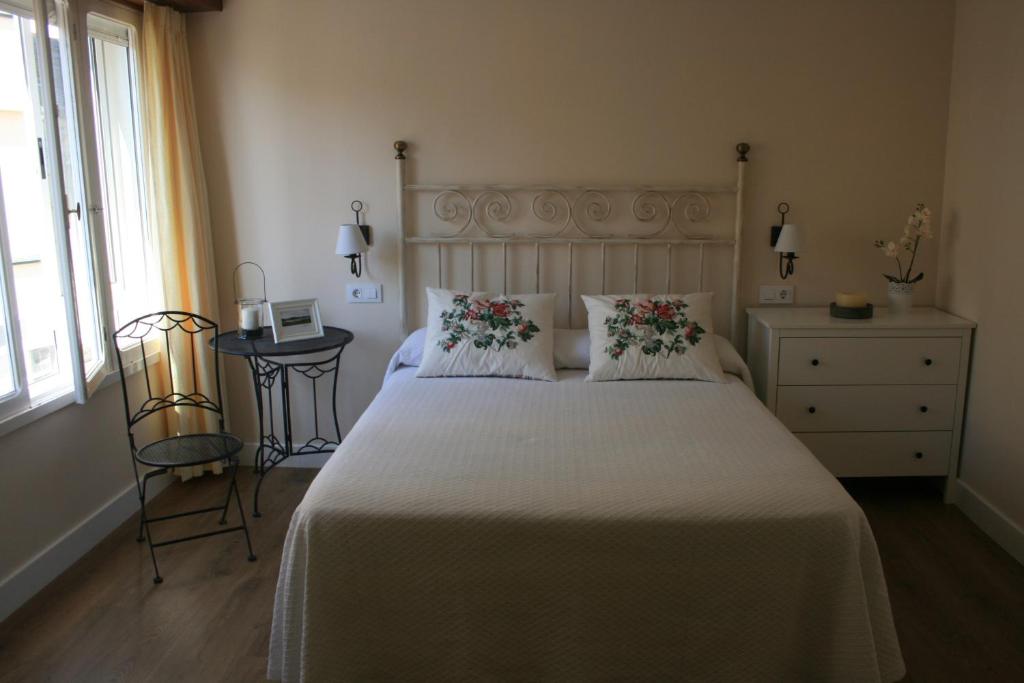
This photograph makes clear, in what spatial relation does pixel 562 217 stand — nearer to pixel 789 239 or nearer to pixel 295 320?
pixel 789 239

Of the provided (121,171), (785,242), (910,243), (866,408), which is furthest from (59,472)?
(910,243)

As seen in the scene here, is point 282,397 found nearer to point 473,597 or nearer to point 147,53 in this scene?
point 147,53

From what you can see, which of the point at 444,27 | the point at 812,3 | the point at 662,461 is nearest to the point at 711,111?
the point at 812,3

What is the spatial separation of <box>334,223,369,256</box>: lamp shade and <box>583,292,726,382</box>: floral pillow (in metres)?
1.07

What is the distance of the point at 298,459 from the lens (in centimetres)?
396

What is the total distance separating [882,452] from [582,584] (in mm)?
1959

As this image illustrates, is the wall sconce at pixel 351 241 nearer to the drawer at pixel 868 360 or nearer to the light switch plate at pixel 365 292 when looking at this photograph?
the light switch plate at pixel 365 292

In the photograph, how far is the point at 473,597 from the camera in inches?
84.0

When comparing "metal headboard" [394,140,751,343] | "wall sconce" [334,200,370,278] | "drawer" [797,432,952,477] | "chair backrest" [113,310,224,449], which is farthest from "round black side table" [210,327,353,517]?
"drawer" [797,432,952,477]

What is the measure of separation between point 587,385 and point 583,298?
485 mm

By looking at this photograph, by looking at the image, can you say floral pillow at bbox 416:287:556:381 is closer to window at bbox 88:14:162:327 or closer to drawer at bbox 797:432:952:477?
drawer at bbox 797:432:952:477

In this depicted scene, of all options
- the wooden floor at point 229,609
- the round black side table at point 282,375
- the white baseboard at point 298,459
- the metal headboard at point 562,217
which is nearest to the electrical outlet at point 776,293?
the metal headboard at point 562,217

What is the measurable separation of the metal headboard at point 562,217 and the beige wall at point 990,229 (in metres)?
0.94

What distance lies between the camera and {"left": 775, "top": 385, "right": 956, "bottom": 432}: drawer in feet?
11.2
